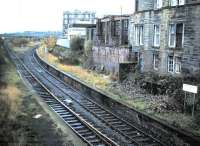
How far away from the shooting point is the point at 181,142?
15453mm

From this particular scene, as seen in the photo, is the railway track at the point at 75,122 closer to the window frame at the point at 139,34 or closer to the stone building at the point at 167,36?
the stone building at the point at 167,36

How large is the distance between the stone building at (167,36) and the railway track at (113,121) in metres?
6.45

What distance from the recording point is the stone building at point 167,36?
24266 millimetres

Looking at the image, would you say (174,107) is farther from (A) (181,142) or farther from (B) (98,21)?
(B) (98,21)

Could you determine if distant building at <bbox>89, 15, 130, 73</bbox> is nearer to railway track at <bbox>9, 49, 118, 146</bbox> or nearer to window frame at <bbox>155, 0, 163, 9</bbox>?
window frame at <bbox>155, 0, 163, 9</bbox>

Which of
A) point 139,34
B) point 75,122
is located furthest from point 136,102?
point 139,34

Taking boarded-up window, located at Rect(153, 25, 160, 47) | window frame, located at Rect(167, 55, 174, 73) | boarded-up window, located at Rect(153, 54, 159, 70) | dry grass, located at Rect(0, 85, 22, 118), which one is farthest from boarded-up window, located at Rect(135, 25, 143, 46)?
dry grass, located at Rect(0, 85, 22, 118)

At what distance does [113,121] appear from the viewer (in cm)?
1950

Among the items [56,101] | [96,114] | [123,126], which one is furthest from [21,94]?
[123,126]

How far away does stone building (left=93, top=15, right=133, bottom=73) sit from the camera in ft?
109

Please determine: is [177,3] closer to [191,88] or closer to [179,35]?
[179,35]

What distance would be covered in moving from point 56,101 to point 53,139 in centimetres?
906

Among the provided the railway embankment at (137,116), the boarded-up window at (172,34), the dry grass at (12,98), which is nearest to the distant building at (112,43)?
the railway embankment at (137,116)

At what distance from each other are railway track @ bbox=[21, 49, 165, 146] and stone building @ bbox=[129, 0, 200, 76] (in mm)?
6447
